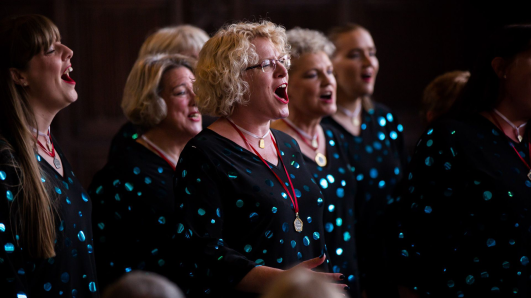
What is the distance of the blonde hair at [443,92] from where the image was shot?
2.55 meters

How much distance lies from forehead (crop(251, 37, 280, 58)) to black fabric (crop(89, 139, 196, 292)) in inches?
26.8

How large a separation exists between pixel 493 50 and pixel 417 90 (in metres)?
2.70

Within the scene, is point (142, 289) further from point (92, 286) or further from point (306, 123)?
point (306, 123)

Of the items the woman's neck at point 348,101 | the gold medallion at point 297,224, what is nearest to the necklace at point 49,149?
the gold medallion at point 297,224

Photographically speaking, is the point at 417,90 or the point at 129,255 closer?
the point at 129,255

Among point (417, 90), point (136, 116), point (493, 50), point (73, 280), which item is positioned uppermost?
point (493, 50)

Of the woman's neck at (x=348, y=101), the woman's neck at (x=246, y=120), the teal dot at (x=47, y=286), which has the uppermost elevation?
the woman's neck at (x=246, y=120)

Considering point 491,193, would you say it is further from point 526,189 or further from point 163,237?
point 163,237

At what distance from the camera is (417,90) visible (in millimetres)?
4711

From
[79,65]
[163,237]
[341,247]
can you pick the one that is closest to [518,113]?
[341,247]

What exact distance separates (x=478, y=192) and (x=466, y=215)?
3.3 inches

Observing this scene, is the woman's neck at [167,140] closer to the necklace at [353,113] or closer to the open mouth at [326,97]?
the open mouth at [326,97]

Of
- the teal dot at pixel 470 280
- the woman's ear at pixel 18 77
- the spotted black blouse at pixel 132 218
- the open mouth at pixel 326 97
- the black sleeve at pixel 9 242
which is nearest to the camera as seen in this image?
the black sleeve at pixel 9 242

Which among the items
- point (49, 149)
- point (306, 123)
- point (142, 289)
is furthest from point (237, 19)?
point (142, 289)
